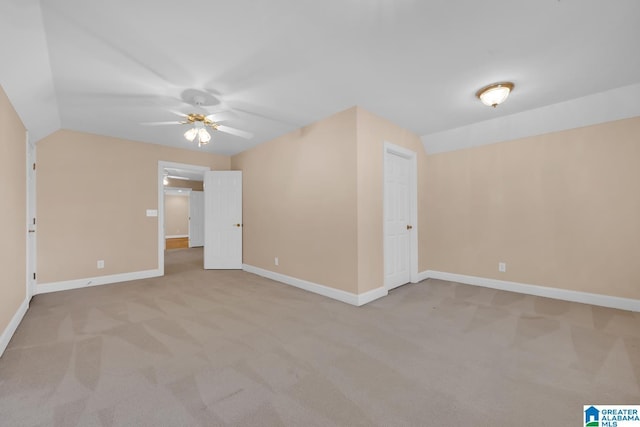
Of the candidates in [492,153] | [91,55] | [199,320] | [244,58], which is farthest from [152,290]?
[492,153]

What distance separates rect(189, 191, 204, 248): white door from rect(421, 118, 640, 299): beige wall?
813 centimetres

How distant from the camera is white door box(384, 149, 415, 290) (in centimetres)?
388

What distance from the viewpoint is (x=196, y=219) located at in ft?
31.8

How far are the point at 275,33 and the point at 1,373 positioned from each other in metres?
3.20

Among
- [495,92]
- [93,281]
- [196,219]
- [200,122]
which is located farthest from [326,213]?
[196,219]

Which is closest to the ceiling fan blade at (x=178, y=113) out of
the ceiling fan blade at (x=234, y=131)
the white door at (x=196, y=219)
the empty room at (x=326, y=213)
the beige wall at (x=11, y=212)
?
the empty room at (x=326, y=213)

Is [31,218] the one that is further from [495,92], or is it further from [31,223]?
[495,92]

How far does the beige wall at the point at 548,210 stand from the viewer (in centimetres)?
309

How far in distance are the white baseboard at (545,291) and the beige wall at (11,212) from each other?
512cm

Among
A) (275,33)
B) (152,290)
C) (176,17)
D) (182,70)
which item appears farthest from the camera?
(152,290)

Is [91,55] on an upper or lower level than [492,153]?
upper

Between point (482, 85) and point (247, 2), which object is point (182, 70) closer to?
point (247, 2)

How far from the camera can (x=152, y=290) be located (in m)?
3.90
